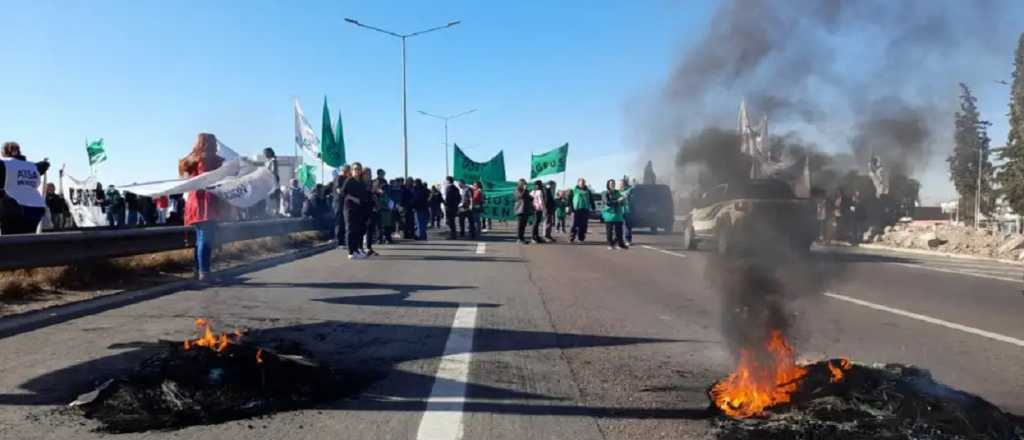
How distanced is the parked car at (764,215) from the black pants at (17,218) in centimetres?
769

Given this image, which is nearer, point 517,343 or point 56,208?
point 517,343

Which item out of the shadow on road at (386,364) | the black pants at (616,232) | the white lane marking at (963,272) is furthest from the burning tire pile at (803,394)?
the black pants at (616,232)

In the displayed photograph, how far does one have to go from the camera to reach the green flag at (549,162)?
3203 cm

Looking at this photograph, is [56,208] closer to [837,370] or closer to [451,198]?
[451,198]

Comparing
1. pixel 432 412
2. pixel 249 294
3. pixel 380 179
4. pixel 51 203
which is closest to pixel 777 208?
pixel 432 412

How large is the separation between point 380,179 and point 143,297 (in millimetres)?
12553

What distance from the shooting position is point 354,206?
15477 mm

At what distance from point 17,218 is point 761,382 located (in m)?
8.45

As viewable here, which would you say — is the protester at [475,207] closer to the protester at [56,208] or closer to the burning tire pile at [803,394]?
the protester at [56,208]

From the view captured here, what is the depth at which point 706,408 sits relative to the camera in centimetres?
491

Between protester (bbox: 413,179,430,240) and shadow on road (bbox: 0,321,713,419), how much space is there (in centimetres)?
1531

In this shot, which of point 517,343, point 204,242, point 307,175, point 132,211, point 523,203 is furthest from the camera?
point 307,175

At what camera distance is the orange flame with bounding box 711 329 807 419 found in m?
4.77

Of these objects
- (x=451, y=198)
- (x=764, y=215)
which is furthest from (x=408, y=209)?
(x=764, y=215)
